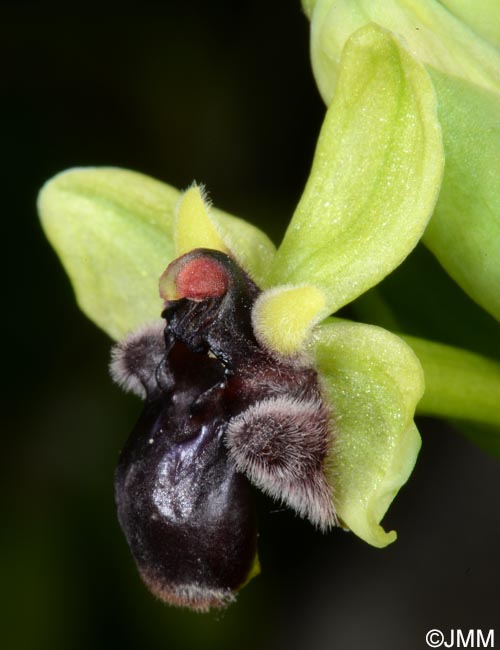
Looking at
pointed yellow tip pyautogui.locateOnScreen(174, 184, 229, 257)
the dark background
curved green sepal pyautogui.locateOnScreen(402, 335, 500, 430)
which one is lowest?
the dark background

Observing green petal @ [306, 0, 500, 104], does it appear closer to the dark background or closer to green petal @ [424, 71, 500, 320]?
green petal @ [424, 71, 500, 320]

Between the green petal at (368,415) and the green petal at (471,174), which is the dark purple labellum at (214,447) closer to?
the green petal at (368,415)

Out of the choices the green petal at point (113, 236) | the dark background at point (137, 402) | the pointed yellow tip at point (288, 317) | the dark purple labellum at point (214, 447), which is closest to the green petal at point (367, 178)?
the pointed yellow tip at point (288, 317)

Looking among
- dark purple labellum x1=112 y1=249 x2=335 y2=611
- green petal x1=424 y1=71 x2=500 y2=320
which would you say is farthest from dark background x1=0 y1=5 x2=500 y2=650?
green petal x1=424 y1=71 x2=500 y2=320

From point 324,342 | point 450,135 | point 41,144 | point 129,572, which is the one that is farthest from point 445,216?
point 41,144

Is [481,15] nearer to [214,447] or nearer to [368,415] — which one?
[368,415]

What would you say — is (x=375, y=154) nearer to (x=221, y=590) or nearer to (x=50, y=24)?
(x=221, y=590)

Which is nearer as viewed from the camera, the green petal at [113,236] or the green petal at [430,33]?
the green petal at [430,33]
